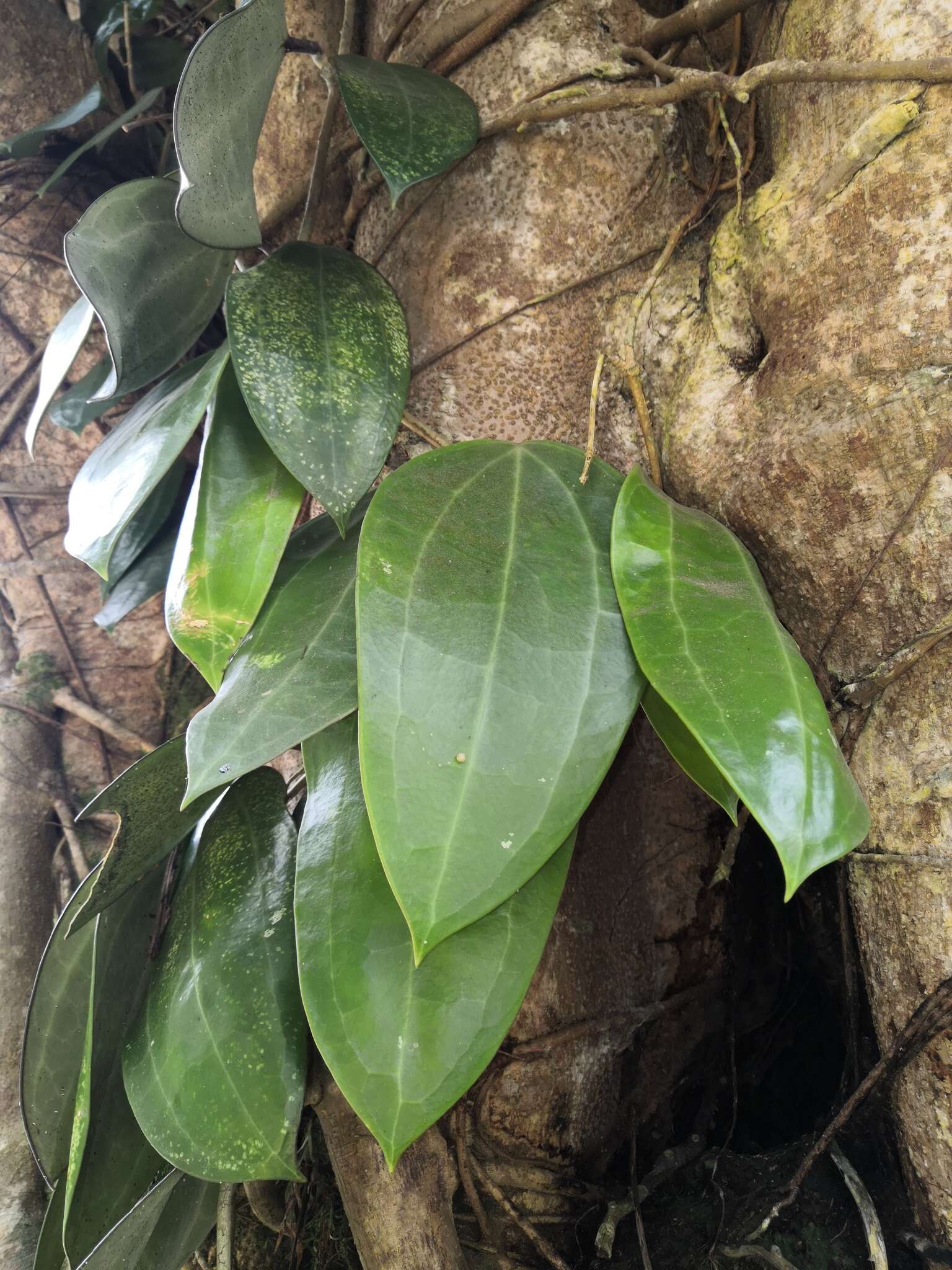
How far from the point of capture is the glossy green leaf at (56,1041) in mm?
650

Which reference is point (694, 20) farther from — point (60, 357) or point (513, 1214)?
point (513, 1214)

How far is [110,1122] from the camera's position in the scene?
624 millimetres

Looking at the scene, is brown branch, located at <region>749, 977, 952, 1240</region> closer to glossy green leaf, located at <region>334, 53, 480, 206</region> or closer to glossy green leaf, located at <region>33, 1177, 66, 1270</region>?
glossy green leaf, located at <region>33, 1177, 66, 1270</region>

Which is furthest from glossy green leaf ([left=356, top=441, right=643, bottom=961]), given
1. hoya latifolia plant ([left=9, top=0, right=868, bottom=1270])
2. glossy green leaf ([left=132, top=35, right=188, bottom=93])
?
glossy green leaf ([left=132, top=35, right=188, bottom=93])

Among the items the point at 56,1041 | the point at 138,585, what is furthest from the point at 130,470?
the point at 56,1041

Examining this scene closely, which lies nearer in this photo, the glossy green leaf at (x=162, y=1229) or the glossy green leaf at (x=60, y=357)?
the glossy green leaf at (x=162, y=1229)

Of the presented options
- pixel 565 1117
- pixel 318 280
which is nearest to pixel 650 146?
pixel 318 280

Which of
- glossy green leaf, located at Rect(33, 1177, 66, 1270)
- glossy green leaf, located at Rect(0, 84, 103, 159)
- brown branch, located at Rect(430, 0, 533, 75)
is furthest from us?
glossy green leaf, located at Rect(0, 84, 103, 159)

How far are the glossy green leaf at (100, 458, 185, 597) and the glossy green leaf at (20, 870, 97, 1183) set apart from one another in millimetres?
398

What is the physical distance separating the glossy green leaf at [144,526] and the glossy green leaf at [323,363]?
1.14ft

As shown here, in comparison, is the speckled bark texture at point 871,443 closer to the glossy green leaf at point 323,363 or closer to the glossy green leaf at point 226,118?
the glossy green leaf at point 323,363

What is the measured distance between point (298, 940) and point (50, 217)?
100 cm

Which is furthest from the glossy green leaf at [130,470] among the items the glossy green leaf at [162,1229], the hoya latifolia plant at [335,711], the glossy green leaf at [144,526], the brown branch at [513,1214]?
the brown branch at [513,1214]

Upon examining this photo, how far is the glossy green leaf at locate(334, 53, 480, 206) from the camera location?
0.62m
